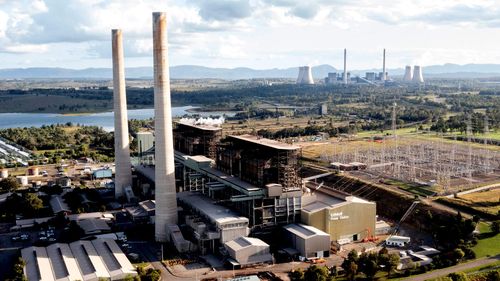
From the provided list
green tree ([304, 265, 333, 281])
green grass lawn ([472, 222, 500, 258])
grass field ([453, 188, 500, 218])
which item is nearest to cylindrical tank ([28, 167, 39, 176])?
green tree ([304, 265, 333, 281])

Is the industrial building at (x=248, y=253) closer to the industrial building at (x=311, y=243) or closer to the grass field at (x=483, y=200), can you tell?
the industrial building at (x=311, y=243)

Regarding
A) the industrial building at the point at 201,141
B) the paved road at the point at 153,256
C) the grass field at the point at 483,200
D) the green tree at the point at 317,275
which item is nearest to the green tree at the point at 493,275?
the green tree at the point at 317,275

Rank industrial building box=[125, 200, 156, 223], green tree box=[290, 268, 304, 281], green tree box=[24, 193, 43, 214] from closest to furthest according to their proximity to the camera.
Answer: green tree box=[290, 268, 304, 281] < industrial building box=[125, 200, 156, 223] < green tree box=[24, 193, 43, 214]

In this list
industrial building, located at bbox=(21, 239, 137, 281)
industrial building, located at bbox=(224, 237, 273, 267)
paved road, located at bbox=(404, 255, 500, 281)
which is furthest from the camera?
industrial building, located at bbox=(224, 237, 273, 267)

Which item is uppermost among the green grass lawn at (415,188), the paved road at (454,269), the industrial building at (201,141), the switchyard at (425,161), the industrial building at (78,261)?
the industrial building at (201,141)

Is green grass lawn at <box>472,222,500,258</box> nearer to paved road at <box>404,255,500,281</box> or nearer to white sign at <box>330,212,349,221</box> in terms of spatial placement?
paved road at <box>404,255,500,281</box>

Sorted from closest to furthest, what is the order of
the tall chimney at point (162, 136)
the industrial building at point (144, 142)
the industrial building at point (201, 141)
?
the tall chimney at point (162, 136)
the industrial building at point (201, 141)
the industrial building at point (144, 142)
